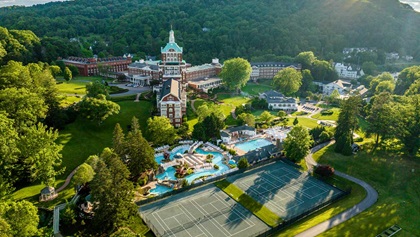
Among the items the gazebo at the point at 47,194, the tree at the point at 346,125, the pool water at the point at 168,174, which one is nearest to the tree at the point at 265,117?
the tree at the point at 346,125

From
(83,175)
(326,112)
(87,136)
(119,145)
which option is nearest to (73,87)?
(87,136)

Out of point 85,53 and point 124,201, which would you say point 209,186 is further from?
point 85,53

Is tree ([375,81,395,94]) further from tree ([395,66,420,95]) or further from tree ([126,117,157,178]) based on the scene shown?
tree ([126,117,157,178])

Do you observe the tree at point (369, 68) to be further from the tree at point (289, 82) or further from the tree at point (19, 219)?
the tree at point (19, 219)

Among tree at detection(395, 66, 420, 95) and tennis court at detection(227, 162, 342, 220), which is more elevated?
tree at detection(395, 66, 420, 95)

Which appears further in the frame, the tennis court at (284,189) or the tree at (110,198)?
the tennis court at (284,189)

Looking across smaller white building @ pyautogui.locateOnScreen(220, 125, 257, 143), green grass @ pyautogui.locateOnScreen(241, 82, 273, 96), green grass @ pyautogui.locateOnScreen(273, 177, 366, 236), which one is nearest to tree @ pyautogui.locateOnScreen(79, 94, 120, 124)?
smaller white building @ pyautogui.locateOnScreen(220, 125, 257, 143)

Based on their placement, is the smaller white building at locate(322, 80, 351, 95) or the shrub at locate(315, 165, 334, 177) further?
the smaller white building at locate(322, 80, 351, 95)
